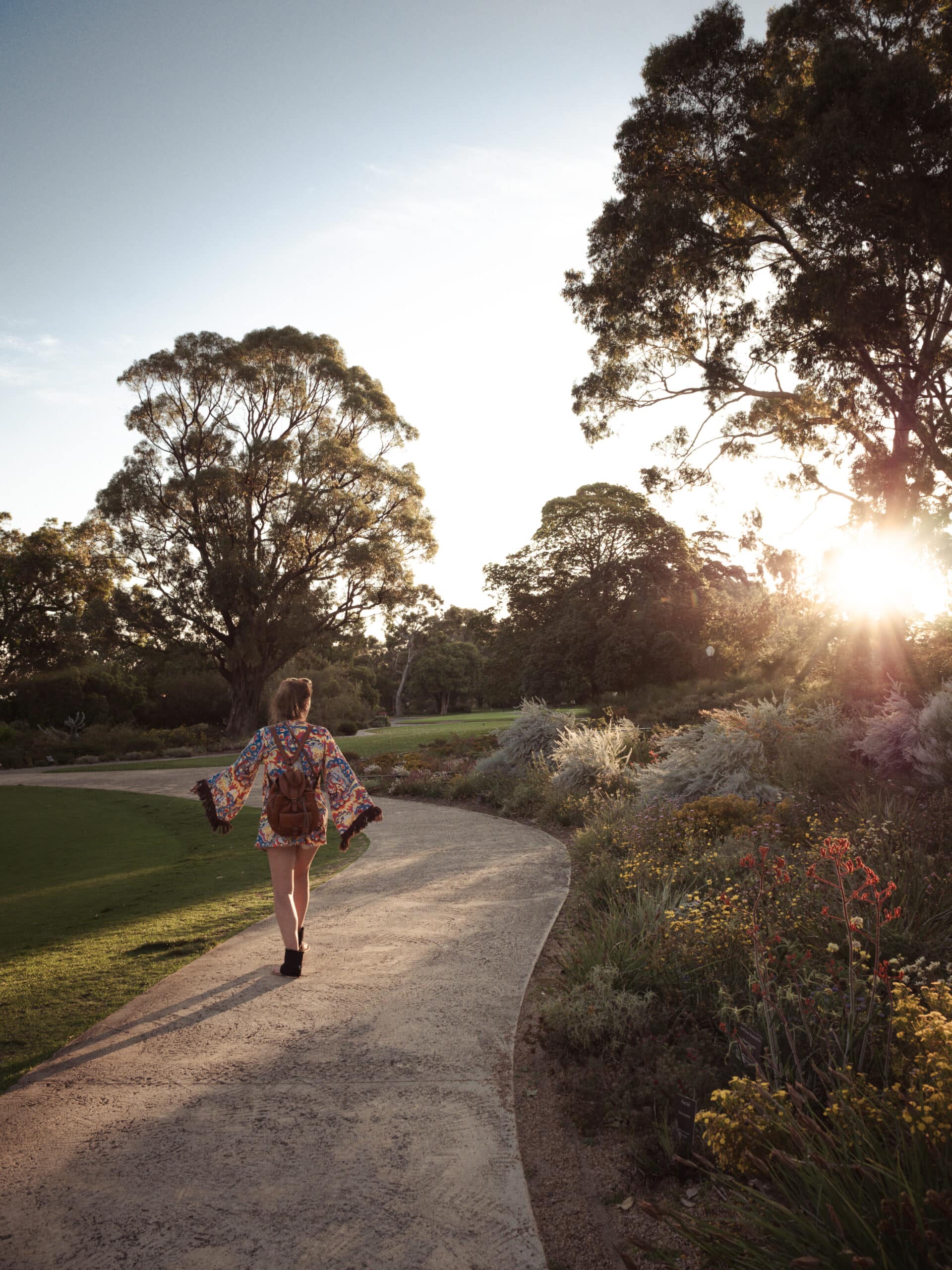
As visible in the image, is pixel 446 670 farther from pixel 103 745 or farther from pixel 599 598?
pixel 103 745

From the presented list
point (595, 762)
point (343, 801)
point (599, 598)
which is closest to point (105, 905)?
point (343, 801)

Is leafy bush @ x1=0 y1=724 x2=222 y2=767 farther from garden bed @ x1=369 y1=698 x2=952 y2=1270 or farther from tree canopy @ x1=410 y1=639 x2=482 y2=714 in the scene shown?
tree canopy @ x1=410 y1=639 x2=482 y2=714

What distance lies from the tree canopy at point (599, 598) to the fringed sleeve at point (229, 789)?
21810mm

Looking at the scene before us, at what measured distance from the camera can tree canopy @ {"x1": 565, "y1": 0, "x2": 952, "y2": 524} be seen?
1092cm

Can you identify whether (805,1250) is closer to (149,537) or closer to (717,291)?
(717,291)

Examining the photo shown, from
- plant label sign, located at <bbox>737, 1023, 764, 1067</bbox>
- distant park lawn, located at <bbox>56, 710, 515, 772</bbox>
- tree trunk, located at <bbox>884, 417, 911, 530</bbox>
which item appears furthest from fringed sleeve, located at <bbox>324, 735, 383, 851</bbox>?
distant park lawn, located at <bbox>56, 710, 515, 772</bbox>

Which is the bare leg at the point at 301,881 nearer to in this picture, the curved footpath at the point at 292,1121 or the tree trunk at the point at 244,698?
the curved footpath at the point at 292,1121

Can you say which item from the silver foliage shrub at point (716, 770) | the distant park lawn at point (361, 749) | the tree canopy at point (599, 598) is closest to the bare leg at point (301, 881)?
the silver foliage shrub at point (716, 770)

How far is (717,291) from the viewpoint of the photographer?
14.5m

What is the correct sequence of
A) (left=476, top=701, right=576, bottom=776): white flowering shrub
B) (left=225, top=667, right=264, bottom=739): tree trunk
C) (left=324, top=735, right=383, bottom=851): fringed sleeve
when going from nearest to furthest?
(left=324, top=735, right=383, bottom=851): fringed sleeve, (left=476, top=701, right=576, bottom=776): white flowering shrub, (left=225, top=667, right=264, bottom=739): tree trunk

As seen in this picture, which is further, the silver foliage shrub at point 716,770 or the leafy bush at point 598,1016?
the silver foliage shrub at point 716,770

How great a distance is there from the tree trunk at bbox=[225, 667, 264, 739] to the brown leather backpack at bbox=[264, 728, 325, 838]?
1020 inches

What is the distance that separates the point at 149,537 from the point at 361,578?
783 cm

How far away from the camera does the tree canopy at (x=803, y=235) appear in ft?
35.8
